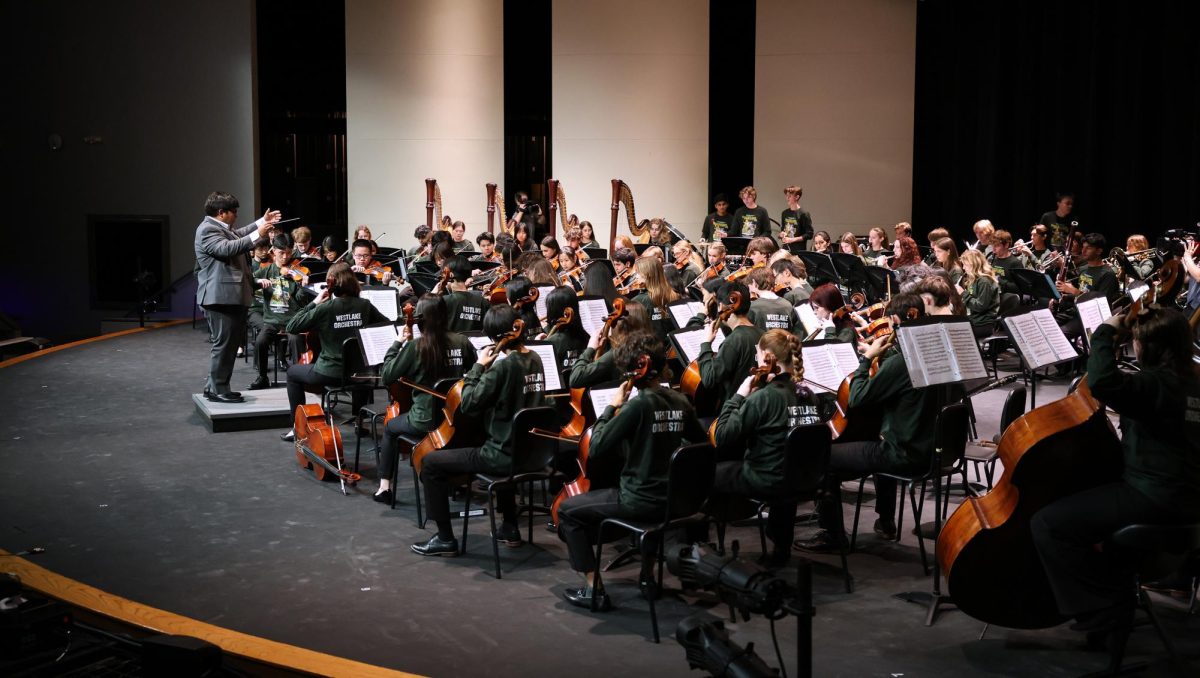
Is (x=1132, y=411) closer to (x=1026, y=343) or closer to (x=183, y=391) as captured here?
(x=1026, y=343)

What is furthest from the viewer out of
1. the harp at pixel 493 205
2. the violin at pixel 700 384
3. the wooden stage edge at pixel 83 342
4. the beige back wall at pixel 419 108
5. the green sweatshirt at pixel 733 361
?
the beige back wall at pixel 419 108

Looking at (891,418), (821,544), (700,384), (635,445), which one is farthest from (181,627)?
(891,418)

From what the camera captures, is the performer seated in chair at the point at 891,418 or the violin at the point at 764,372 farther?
the performer seated in chair at the point at 891,418

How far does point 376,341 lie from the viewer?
6.79 m

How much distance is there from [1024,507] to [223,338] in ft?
21.1

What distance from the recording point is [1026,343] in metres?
5.88

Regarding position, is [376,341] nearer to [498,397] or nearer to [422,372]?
[422,372]

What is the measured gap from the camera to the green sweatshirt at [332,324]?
747cm

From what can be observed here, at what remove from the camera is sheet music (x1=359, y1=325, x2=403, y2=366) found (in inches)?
265

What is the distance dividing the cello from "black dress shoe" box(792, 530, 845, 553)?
4.87ft

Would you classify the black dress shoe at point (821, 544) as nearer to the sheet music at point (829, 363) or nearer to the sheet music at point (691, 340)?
the sheet music at point (829, 363)

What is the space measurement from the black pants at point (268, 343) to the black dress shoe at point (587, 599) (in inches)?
192

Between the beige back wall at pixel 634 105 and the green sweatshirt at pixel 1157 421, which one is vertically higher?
the beige back wall at pixel 634 105

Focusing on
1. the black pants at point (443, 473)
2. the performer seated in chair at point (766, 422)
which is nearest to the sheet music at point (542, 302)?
the black pants at point (443, 473)
